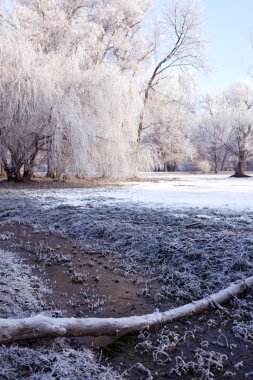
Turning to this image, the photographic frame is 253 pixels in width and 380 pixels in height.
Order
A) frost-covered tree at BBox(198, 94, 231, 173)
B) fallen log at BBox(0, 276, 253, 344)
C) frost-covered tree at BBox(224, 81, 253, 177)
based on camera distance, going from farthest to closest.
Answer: frost-covered tree at BBox(198, 94, 231, 173), frost-covered tree at BBox(224, 81, 253, 177), fallen log at BBox(0, 276, 253, 344)

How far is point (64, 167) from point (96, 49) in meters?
8.77

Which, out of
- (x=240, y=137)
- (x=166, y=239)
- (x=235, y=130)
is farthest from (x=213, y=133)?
(x=166, y=239)

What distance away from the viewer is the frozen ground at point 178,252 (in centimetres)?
294

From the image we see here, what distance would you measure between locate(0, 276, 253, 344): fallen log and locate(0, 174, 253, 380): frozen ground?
114 mm

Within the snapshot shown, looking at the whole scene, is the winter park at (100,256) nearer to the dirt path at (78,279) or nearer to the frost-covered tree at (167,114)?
the dirt path at (78,279)

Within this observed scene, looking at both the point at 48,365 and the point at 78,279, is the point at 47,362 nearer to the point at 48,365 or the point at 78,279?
the point at 48,365

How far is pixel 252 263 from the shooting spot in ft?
15.1

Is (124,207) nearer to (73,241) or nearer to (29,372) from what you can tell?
(73,241)

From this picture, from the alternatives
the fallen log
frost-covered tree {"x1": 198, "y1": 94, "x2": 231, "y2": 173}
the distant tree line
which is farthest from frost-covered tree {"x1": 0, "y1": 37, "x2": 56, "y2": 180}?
frost-covered tree {"x1": 198, "y1": 94, "x2": 231, "y2": 173}

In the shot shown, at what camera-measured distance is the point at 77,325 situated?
9.52 feet

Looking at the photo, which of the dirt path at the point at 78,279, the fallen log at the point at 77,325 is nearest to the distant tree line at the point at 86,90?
the dirt path at the point at 78,279

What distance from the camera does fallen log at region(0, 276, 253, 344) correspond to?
2703mm

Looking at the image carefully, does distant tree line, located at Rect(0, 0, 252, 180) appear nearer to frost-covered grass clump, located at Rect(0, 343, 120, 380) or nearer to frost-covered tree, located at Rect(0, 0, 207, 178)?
frost-covered tree, located at Rect(0, 0, 207, 178)

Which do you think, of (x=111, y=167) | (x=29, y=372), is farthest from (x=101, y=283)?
(x=111, y=167)
